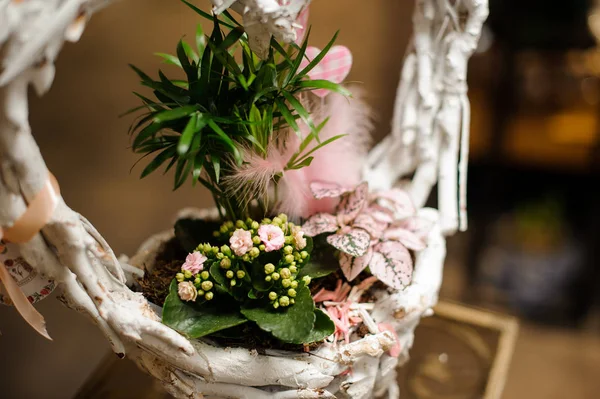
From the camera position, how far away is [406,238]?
75 centimetres

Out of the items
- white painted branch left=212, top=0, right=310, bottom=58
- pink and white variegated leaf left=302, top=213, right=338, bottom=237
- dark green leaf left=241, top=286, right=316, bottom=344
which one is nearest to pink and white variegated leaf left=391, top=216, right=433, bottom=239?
pink and white variegated leaf left=302, top=213, right=338, bottom=237

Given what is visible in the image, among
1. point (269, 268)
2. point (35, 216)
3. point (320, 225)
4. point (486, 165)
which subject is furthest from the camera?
point (486, 165)

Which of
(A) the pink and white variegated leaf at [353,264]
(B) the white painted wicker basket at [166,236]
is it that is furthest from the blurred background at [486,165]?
(A) the pink and white variegated leaf at [353,264]

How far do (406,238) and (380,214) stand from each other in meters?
0.05

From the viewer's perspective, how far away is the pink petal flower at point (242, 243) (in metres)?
0.62

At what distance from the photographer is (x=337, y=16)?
4.43 ft

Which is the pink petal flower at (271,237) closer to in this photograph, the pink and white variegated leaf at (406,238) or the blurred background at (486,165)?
the pink and white variegated leaf at (406,238)

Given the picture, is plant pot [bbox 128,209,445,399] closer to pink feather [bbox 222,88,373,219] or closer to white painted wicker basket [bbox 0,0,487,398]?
white painted wicker basket [bbox 0,0,487,398]

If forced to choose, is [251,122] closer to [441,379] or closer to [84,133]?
[84,133]

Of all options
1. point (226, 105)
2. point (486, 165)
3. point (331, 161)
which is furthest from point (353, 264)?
point (486, 165)

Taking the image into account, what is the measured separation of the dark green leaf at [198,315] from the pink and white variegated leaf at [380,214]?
238mm

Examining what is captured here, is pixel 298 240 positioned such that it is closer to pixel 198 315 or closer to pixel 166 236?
pixel 198 315

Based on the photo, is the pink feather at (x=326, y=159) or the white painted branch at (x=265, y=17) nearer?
the white painted branch at (x=265, y=17)

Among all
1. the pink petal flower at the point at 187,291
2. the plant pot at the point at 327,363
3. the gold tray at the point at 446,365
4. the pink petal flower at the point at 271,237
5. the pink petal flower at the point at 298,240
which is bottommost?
the gold tray at the point at 446,365
